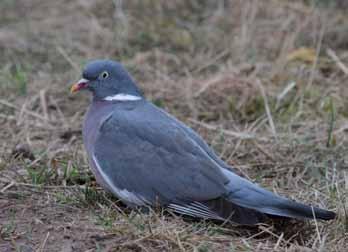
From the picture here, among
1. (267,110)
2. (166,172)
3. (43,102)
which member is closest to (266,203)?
(166,172)

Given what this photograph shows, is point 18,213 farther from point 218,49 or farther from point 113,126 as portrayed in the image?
point 218,49

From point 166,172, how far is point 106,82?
92cm

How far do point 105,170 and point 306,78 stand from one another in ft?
9.49

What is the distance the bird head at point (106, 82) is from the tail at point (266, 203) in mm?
1005

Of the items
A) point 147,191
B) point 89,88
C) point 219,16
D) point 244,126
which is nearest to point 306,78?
point 244,126

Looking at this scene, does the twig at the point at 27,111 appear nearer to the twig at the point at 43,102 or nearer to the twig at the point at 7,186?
the twig at the point at 43,102

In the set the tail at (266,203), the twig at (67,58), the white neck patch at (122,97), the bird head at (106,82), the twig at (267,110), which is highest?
the bird head at (106,82)

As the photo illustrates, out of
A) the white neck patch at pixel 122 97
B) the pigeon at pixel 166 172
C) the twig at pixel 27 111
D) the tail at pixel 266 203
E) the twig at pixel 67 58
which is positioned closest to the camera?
the tail at pixel 266 203

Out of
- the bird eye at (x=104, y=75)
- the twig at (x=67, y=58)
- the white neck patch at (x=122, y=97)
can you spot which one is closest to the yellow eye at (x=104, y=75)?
the bird eye at (x=104, y=75)

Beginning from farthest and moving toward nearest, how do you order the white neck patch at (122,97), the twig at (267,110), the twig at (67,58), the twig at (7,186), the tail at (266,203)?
the twig at (67,58) < the twig at (267,110) < the white neck patch at (122,97) < the twig at (7,186) < the tail at (266,203)

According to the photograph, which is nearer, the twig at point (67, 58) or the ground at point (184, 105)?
the ground at point (184, 105)

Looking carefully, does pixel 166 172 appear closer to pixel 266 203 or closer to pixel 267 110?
pixel 266 203

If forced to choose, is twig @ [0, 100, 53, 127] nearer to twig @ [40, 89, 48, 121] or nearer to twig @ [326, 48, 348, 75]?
twig @ [40, 89, 48, 121]

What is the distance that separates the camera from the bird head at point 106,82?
565 cm
